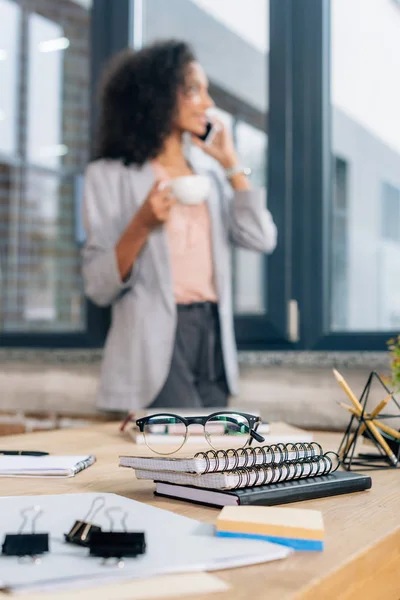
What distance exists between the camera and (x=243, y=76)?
254 cm

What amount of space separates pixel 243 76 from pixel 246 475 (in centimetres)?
197

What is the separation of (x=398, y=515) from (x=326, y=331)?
1484 mm

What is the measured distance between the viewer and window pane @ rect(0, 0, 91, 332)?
2.95m

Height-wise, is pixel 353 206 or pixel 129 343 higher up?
pixel 353 206

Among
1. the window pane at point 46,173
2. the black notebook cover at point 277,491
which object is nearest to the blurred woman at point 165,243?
the window pane at point 46,173

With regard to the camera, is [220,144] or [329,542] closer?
[329,542]

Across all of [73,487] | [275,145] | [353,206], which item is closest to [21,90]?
[275,145]

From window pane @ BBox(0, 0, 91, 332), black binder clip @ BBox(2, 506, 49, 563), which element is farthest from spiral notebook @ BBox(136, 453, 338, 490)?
window pane @ BBox(0, 0, 91, 332)

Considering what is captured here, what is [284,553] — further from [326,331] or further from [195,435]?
[326,331]

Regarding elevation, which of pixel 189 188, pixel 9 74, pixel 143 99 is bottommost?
pixel 189 188

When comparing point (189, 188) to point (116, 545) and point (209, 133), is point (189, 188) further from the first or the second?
point (116, 545)

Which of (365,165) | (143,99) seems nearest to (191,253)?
(143,99)

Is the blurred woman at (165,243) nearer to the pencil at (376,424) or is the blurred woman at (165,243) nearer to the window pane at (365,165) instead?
the window pane at (365,165)

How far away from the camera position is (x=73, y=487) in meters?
0.97
